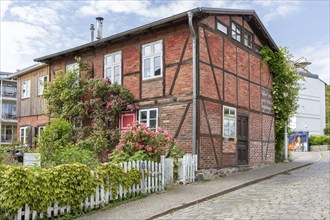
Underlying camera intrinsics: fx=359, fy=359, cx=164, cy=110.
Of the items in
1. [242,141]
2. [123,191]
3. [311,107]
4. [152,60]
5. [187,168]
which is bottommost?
[123,191]

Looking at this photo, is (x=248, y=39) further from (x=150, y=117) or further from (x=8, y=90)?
(x=8, y=90)

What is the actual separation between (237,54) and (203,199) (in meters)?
7.93

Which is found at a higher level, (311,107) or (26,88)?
(311,107)

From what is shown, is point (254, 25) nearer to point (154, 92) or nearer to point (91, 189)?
point (154, 92)

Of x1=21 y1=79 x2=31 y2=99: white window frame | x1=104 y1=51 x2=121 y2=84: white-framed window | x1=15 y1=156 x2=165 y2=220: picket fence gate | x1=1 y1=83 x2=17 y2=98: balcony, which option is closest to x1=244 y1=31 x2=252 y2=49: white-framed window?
x1=104 y1=51 x2=121 y2=84: white-framed window

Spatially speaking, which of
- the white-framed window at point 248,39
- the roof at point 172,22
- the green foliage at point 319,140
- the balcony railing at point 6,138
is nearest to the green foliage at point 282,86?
the roof at point 172,22

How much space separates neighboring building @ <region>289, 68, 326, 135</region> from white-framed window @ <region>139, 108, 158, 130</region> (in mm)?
31906

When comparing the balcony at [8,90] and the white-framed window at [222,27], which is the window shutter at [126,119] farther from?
the balcony at [8,90]

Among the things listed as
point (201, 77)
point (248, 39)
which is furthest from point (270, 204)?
point (248, 39)

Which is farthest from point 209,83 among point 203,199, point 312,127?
point 312,127

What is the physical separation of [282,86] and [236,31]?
188 inches

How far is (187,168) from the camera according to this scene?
11.4 meters

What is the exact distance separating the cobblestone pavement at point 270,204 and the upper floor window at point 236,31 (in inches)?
253

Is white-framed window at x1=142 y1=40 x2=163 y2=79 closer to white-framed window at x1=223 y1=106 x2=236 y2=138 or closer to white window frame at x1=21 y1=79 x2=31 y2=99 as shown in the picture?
white-framed window at x1=223 y1=106 x2=236 y2=138
